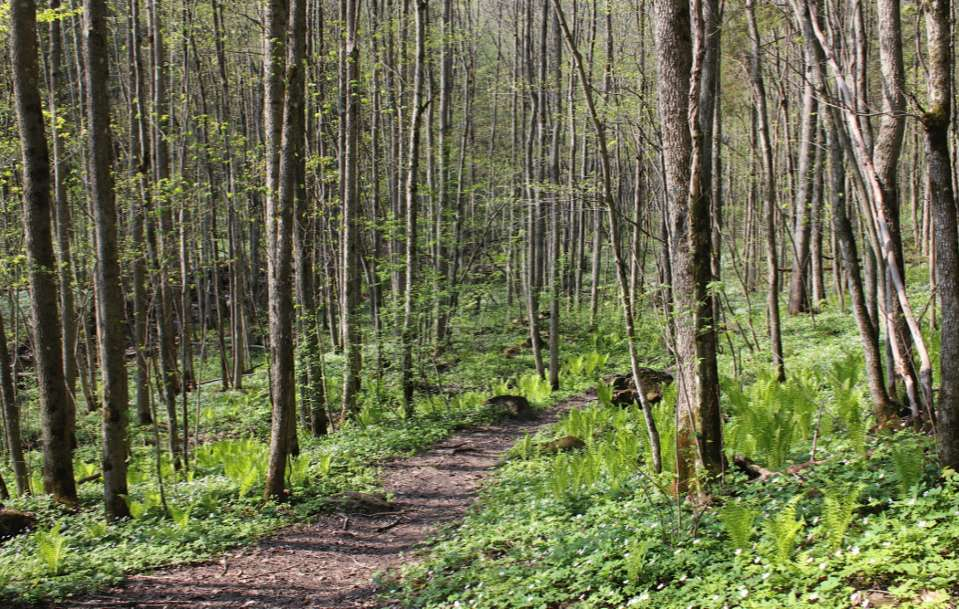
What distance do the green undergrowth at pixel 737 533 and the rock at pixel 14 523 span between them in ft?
13.7

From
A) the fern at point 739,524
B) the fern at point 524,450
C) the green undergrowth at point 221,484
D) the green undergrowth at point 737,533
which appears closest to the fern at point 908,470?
the green undergrowth at point 737,533

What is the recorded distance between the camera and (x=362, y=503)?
24.6 ft

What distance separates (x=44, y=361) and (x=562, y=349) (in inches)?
530

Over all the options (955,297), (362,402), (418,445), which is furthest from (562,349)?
(955,297)

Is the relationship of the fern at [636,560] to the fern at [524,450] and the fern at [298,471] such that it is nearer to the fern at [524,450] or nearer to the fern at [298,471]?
the fern at [524,450]

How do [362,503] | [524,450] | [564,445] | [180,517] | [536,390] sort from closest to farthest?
[180,517]
[362,503]
[564,445]
[524,450]
[536,390]

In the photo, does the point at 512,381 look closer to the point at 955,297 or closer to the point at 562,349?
the point at 562,349

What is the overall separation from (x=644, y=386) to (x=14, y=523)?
875 centimetres

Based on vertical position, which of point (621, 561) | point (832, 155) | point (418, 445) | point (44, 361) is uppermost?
point (832, 155)

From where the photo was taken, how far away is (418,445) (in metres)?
10.2

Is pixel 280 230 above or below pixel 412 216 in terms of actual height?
below

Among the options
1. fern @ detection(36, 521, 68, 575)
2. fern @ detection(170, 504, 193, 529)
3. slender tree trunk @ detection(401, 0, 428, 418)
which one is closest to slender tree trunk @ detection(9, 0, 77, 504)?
fern @ detection(170, 504, 193, 529)

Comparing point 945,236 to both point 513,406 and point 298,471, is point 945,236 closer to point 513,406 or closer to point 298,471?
point 298,471

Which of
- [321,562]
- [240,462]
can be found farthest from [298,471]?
[321,562]
